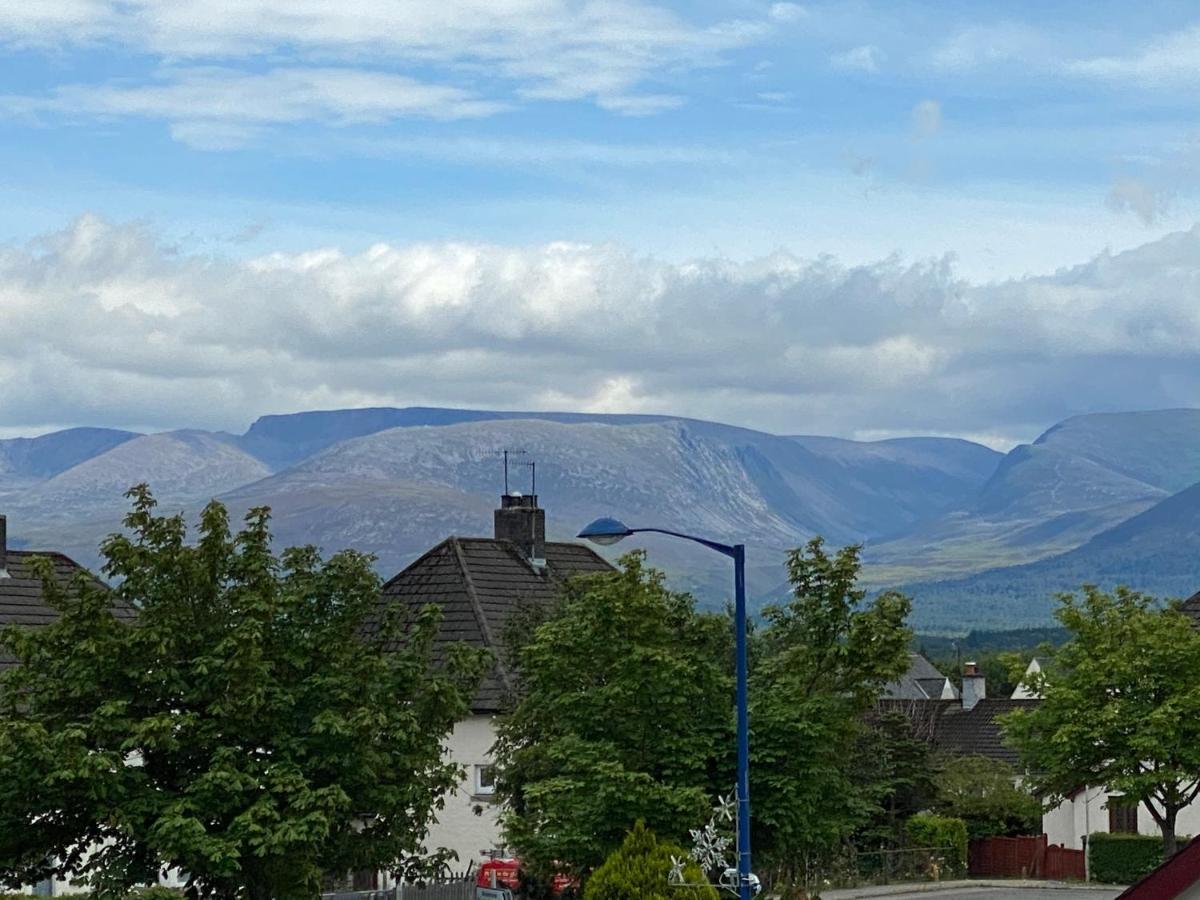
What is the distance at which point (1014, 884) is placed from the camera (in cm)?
6397

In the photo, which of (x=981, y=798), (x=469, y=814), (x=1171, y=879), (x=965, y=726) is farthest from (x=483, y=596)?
(x=1171, y=879)

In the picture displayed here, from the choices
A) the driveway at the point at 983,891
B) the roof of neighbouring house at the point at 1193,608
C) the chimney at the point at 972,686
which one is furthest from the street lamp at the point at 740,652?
the chimney at the point at 972,686

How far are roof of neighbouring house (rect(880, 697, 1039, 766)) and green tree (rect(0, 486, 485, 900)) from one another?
163ft

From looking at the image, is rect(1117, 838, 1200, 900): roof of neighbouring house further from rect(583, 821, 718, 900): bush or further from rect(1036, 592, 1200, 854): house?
rect(1036, 592, 1200, 854): house

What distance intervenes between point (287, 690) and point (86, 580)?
3391mm

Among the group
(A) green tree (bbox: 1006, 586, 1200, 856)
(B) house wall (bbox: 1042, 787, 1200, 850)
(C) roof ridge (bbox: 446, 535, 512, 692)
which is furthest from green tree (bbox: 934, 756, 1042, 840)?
(C) roof ridge (bbox: 446, 535, 512, 692)

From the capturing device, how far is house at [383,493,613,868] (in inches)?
2169

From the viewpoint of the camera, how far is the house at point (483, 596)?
2169 inches

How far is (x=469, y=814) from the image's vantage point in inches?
2178

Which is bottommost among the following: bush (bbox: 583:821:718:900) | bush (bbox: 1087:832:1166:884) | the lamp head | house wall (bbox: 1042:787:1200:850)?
bush (bbox: 1087:832:1166:884)

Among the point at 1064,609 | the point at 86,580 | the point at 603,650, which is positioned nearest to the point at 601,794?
the point at 603,650

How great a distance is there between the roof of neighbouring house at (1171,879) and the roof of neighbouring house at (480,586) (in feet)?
137

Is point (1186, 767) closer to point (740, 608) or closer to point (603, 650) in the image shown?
point (603, 650)

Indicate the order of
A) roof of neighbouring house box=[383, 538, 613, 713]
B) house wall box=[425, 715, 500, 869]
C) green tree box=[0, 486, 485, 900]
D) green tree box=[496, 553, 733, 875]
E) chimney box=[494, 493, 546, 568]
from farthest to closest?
1. chimney box=[494, 493, 546, 568]
2. roof of neighbouring house box=[383, 538, 613, 713]
3. house wall box=[425, 715, 500, 869]
4. green tree box=[496, 553, 733, 875]
5. green tree box=[0, 486, 485, 900]
